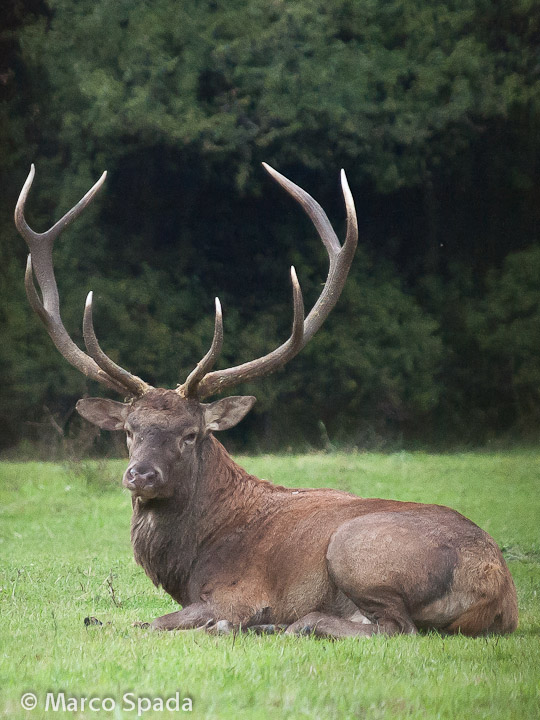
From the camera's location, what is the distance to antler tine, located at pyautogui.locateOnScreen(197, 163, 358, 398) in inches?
219

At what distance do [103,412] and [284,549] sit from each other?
1.18m

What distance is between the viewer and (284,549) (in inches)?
209

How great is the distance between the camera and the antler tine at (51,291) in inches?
232

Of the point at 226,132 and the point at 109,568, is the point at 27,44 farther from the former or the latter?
the point at 109,568

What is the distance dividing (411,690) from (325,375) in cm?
1372

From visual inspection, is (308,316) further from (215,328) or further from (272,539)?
(272,539)

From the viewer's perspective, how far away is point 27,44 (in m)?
17.0

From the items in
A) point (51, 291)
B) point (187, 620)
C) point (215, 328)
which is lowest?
point (187, 620)

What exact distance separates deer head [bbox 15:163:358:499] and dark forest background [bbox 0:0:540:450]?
1014cm

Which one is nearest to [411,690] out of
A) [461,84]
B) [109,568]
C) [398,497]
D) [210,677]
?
[210,677]

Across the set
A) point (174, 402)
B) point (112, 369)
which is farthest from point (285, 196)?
point (174, 402)

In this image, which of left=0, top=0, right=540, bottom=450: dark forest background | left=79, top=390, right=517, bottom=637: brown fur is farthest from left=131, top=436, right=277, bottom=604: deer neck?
left=0, top=0, right=540, bottom=450: dark forest background

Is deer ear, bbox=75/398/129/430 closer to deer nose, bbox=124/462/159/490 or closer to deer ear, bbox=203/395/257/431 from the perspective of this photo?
deer ear, bbox=203/395/257/431

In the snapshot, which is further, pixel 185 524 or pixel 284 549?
pixel 185 524
